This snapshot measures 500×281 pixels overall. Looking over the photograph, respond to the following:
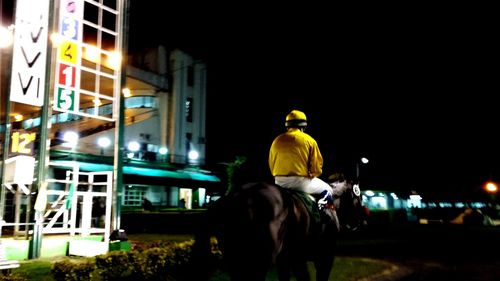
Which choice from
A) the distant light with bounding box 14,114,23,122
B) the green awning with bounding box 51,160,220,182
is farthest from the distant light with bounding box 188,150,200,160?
the distant light with bounding box 14,114,23,122

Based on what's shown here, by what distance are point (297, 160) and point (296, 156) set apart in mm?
52

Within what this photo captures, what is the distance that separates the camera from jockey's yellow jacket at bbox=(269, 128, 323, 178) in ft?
19.1

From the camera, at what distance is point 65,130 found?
19.5 m

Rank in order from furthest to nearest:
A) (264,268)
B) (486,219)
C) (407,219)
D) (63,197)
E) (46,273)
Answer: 1. (407,219)
2. (486,219)
3. (63,197)
4. (46,273)
5. (264,268)

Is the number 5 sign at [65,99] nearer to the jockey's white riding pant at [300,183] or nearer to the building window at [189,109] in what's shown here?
the jockey's white riding pant at [300,183]

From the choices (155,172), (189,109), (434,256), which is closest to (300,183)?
(434,256)

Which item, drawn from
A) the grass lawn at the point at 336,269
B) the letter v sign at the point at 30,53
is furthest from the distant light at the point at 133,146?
the letter v sign at the point at 30,53

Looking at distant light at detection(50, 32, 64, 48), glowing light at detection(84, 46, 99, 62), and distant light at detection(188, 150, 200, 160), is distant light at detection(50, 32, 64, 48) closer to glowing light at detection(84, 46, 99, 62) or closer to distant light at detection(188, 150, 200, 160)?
glowing light at detection(84, 46, 99, 62)

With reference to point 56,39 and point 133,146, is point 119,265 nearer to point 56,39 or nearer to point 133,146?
point 56,39

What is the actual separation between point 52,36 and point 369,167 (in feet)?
119

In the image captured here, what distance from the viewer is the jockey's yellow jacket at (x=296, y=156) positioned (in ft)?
19.1

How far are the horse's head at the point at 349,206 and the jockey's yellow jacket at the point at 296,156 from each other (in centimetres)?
122

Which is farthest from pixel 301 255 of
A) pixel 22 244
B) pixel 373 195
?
pixel 373 195

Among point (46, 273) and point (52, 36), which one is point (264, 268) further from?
point (52, 36)
